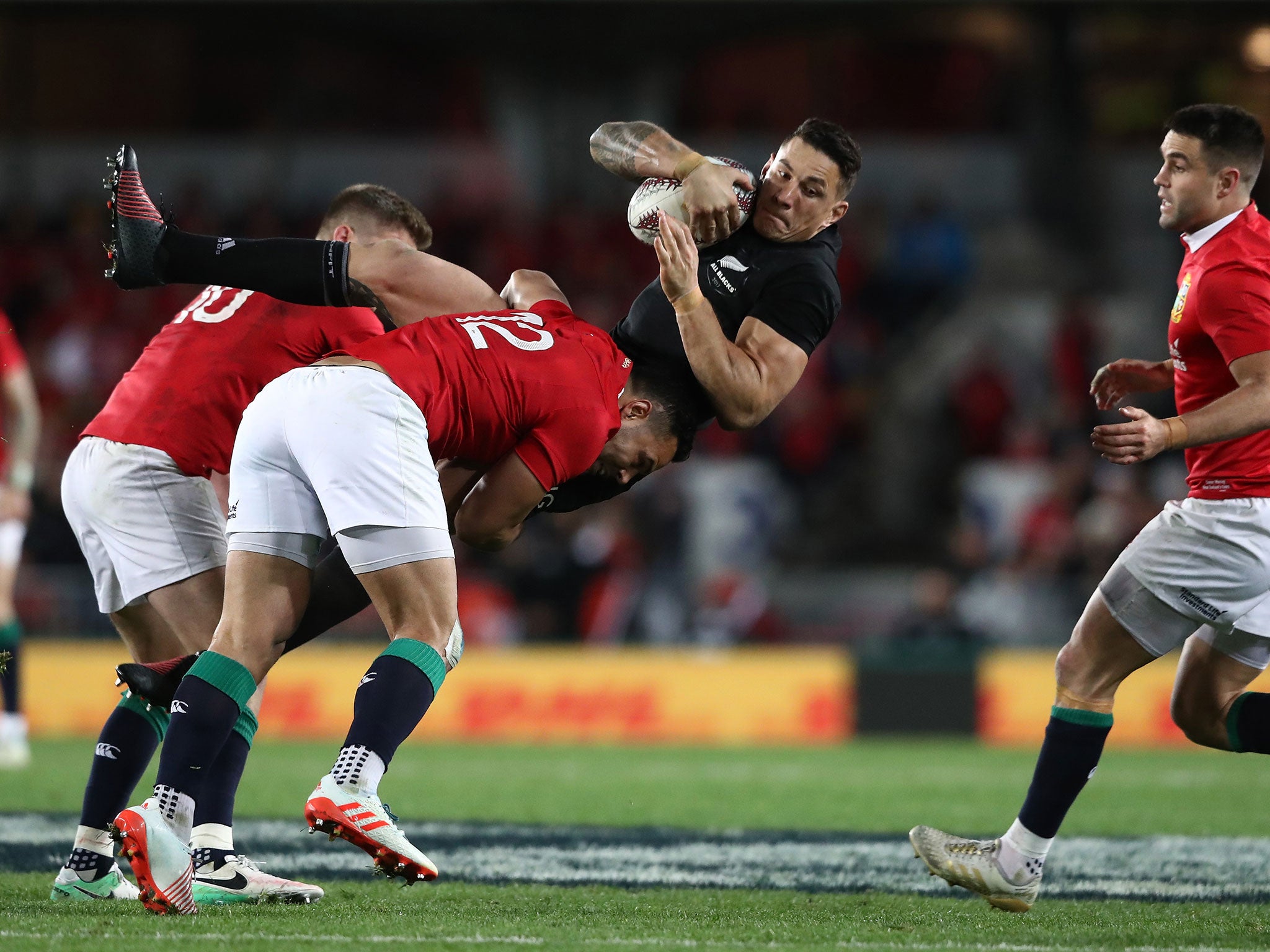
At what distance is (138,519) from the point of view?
4.92 meters

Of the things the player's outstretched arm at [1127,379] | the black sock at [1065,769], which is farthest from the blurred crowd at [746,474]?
the black sock at [1065,769]

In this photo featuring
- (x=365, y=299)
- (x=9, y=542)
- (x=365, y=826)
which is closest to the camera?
(x=365, y=826)

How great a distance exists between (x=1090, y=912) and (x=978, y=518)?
32.7ft

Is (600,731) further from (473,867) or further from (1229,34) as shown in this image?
(1229,34)

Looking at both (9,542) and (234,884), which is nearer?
(234,884)

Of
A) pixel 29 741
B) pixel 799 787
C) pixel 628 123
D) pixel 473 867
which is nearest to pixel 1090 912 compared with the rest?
pixel 473 867

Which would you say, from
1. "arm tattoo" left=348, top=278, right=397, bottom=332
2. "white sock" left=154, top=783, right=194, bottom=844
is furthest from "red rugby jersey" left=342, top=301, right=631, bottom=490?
"white sock" left=154, top=783, right=194, bottom=844

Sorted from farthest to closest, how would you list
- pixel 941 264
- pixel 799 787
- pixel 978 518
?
pixel 941 264 < pixel 978 518 < pixel 799 787

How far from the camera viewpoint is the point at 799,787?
889 centimetres

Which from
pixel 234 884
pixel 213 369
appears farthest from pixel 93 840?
pixel 213 369

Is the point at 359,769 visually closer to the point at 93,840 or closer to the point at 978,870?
the point at 93,840

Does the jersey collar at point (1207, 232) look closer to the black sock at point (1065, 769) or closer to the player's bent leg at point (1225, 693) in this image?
the player's bent leg at point (1225, 693)

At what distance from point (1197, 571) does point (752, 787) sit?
180 inches

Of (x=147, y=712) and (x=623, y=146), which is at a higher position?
(x=623, y=146)
